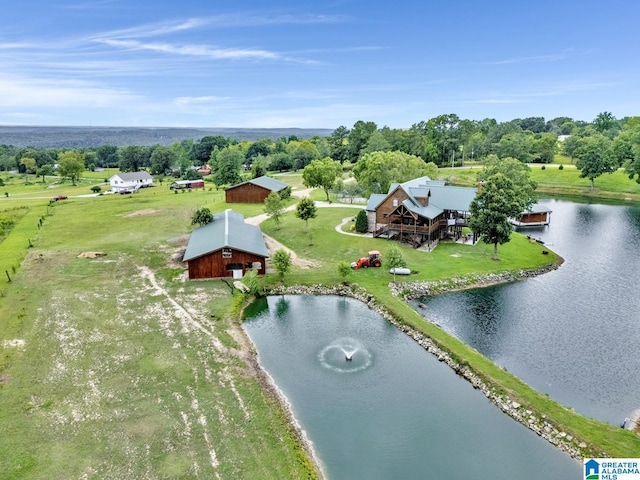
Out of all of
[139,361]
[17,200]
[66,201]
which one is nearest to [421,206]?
[139,361]

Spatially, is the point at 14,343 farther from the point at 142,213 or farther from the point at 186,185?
the point at 186,185

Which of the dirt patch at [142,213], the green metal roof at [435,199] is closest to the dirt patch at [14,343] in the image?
the green metal roof at [435,199]

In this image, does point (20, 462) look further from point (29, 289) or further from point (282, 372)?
point (29, 289)

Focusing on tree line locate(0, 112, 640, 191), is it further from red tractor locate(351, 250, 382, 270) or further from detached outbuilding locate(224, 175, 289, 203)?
red tractor locate(351, 250, 382, 270)

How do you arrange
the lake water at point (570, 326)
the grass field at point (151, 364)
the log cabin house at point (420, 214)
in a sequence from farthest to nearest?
the log cabin house at point (420, 214)
the lake water at point (570, 326)
the grass field at point (151, 364)

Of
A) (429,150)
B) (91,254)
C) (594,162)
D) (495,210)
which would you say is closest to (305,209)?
(495,210)

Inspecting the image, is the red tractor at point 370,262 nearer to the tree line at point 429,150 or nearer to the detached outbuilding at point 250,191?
the detached outbuilding at point 250,191

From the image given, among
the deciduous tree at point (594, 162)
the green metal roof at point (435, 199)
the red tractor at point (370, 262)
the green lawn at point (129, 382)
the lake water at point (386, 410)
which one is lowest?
the lake water at point (386, 410)

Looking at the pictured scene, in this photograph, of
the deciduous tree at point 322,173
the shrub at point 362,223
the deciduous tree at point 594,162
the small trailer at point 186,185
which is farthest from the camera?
the small trailer at point 186,185
